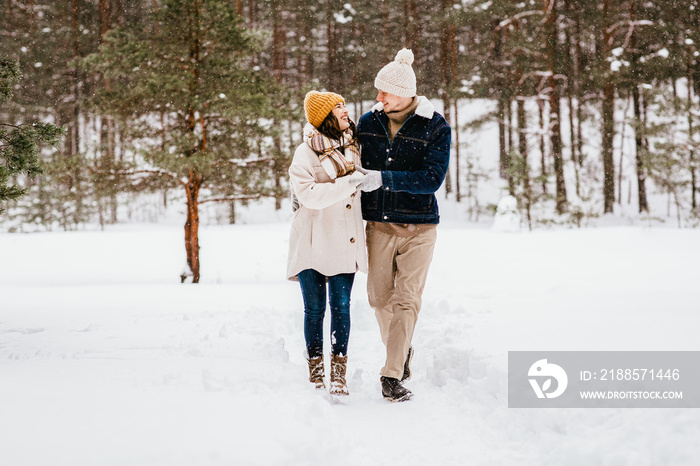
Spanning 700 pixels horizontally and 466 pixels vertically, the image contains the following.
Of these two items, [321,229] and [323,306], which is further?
[323,306]

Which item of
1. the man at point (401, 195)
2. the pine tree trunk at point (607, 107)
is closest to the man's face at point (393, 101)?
the man at point (401, 195)

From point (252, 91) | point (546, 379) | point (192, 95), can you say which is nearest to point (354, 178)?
point (546, 379)

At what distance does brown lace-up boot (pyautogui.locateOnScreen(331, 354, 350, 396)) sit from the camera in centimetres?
390

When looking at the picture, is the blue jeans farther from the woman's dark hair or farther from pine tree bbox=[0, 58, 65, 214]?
pine tree bbox=[0, 58, 65, 214]

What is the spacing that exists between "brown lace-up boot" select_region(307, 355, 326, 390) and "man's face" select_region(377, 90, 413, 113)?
6.10 feet

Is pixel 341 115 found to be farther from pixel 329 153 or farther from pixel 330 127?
pixel 329 153

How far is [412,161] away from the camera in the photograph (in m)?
4.04

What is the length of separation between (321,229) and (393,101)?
1082 mm

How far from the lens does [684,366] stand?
11.8 ft

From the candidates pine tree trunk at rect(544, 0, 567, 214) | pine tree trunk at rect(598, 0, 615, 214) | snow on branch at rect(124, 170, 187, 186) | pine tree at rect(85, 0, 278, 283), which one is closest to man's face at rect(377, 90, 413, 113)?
pine tree at rect(85, 0, 278, 283)

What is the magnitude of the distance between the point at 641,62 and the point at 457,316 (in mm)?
17188

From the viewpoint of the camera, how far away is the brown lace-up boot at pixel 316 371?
3.94 metres

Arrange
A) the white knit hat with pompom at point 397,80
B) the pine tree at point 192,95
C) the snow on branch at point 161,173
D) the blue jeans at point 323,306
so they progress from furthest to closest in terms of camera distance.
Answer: the snow on branch at point 161,173 < the pine tree at point 192,95 < the white knit hat with pompom at point 397,80 < the blue jeans at point 323,306

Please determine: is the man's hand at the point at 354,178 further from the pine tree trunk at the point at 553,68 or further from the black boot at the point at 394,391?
the pine tree trunk at the point at 553,68
